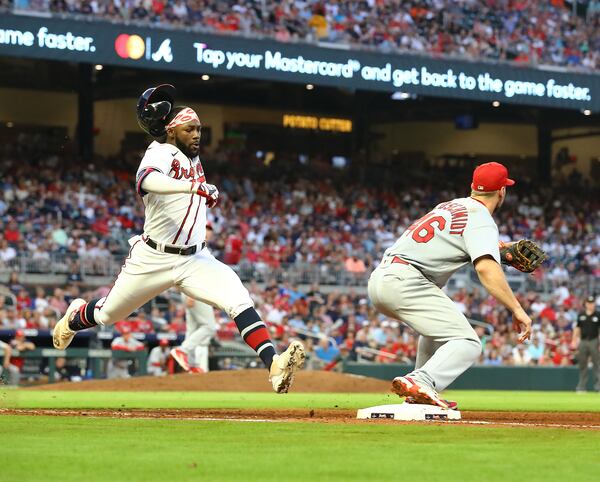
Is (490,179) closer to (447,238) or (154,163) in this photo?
(447,238)

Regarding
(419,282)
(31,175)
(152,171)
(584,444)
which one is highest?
(31,175)

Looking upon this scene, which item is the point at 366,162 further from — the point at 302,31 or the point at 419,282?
the point at 419,282

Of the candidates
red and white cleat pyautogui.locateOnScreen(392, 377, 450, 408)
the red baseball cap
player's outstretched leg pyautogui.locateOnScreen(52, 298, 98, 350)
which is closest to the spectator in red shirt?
player's outstretched leg pyautogui.locateOnScreen(52, 298, 98, 350)

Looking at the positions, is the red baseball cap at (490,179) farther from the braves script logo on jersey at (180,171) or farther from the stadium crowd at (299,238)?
the stadium crowd at (299,238)

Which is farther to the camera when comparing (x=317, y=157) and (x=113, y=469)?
(x=317, y=157)

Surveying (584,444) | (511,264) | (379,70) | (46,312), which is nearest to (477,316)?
(379,70)

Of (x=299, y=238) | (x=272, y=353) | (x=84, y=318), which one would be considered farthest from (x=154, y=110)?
(x=299, y=238)

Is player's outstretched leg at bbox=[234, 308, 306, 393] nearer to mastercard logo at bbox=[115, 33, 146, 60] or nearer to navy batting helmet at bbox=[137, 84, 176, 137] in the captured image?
navy batting helmet at bbox=[137, 84, 176, 137]

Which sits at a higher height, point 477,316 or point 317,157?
point 317,157
